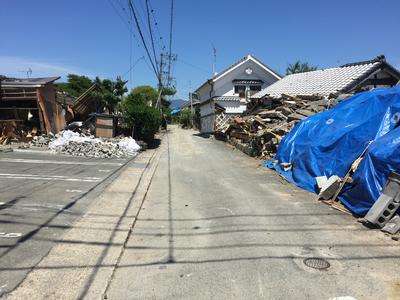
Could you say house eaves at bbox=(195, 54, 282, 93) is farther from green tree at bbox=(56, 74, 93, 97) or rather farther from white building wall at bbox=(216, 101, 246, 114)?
green tree at bbox=(56, 74, 93, 97)

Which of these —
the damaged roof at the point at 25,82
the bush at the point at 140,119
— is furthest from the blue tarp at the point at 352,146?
the damaged roof at the point at 25,82

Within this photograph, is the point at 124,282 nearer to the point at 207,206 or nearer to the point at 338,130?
the point at 207,206

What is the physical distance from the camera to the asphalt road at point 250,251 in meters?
4.54

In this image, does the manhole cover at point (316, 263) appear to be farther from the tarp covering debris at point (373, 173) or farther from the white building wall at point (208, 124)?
the white building wall at point (208, 124)

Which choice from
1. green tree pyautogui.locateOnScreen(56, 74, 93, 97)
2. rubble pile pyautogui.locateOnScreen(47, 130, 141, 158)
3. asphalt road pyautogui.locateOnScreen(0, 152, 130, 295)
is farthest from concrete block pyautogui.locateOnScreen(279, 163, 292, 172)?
green tree pyautogui.locateOnScreen(56, 74, 93, 97)

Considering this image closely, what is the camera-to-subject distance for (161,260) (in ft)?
17.8

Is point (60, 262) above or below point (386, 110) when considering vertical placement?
below

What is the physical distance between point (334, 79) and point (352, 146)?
12.7 metres

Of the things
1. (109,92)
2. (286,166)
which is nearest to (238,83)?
(109,92)

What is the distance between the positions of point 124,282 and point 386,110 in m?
8.24

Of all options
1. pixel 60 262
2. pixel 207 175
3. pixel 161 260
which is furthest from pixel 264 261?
pixel 207 175

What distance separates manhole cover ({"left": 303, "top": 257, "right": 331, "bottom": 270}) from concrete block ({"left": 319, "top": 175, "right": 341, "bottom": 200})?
363cm

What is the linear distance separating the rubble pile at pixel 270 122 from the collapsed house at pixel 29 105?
1150 centimetres

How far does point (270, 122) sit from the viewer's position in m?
19.2
